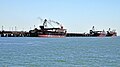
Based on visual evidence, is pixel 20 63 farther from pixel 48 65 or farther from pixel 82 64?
pixel 82 64

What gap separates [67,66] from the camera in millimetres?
52531

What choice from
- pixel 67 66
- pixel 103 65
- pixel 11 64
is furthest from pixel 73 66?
pixel 11 64

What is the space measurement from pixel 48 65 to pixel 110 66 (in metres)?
7.72

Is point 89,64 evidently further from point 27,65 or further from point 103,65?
point 27,65

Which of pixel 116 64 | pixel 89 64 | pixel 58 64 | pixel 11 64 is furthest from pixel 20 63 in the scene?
pixel 116 64

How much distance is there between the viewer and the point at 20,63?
55719 mm

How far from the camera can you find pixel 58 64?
2162 inches

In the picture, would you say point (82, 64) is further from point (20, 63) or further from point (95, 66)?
point (20, 63)

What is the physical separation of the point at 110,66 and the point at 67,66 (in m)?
5.36

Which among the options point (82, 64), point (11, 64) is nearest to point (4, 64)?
point (11, 64)

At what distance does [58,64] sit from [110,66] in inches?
263

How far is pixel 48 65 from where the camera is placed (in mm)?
53812

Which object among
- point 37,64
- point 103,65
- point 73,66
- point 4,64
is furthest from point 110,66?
point 4,64

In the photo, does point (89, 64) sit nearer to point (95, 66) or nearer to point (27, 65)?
point (95, 66)
